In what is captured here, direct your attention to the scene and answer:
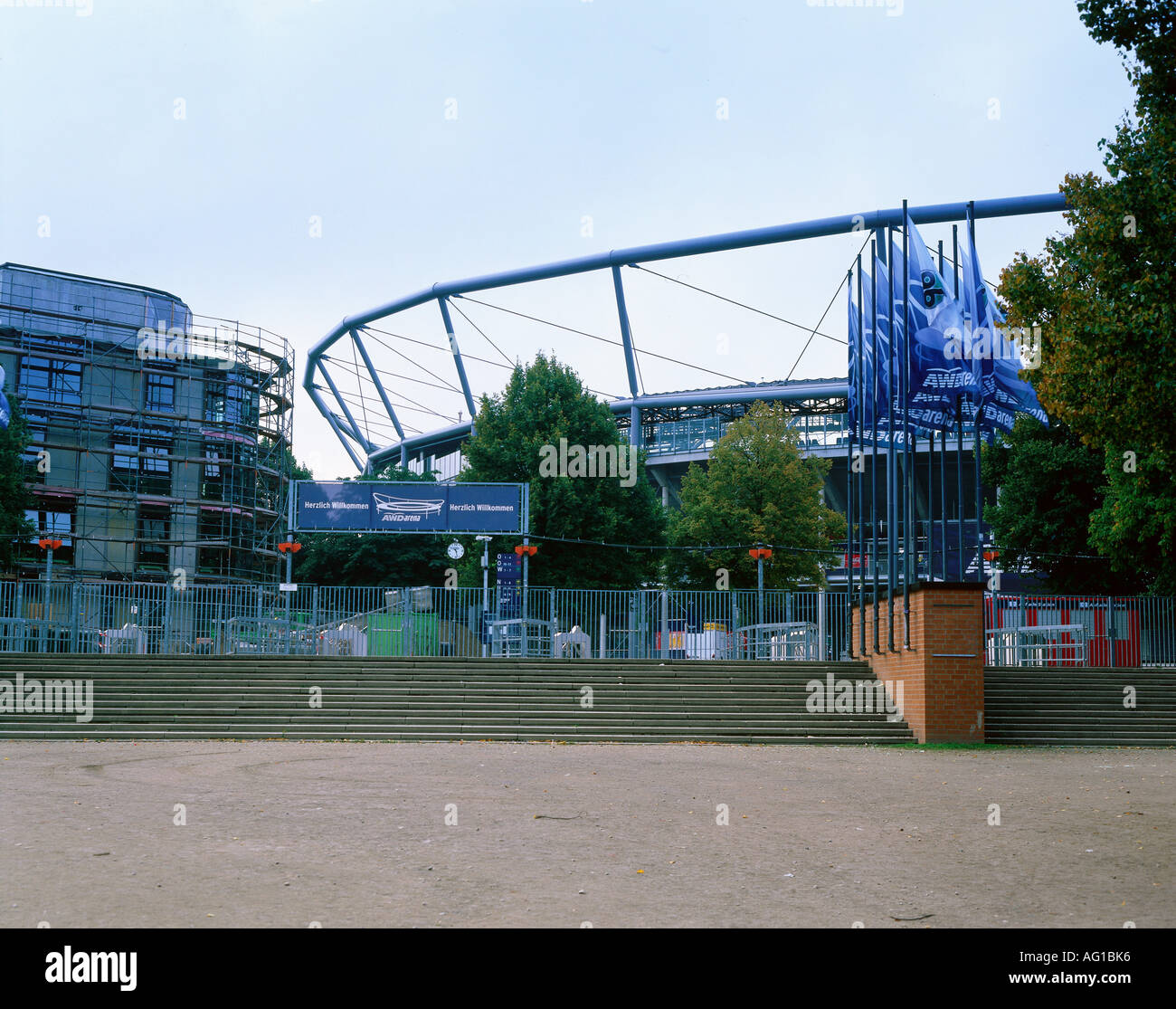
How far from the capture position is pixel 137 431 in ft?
159

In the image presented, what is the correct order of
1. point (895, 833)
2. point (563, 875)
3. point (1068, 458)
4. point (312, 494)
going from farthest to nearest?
point (1068, 458), point (312, 494), point (895, 833), point (563, 875)

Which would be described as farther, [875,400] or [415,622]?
[415,622]

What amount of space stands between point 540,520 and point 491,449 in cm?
380

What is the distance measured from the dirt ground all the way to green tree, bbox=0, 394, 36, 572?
81.6 feet

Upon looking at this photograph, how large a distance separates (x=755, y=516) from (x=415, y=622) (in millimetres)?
17280

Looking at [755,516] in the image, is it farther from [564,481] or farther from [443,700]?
[443,700]

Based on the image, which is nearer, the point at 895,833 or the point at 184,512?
the point at 895,833

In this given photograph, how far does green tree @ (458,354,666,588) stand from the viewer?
3934 cm

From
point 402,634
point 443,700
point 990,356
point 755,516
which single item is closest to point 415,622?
point 402,634

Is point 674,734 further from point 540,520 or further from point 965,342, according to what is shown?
point 540,520

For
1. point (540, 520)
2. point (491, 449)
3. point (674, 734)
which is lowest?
point (674, 734)

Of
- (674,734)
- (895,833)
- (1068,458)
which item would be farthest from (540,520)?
(895,833)

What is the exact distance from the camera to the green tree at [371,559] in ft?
190

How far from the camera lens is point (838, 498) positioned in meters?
67.6
